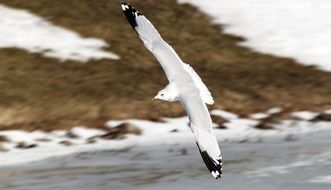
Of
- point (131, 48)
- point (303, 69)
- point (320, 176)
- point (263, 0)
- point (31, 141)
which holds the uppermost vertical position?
point (263, 0)

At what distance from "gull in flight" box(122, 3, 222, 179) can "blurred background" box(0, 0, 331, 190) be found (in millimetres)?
1800

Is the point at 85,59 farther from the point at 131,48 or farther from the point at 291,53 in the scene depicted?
the point at 291,53

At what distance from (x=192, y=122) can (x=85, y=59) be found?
37.7 feet

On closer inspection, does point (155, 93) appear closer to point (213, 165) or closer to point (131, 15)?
point (131, 15)

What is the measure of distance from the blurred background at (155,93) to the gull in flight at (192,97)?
5.91ft

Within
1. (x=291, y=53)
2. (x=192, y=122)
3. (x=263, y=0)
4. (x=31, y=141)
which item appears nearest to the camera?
(x=192, y=122)

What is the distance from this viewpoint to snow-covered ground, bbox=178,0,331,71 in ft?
70.6

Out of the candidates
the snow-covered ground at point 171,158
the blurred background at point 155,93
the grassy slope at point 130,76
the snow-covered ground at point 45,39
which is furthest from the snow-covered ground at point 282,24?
the snow-covered ground at point 171,158

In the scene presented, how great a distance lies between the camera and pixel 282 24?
24.2 meters

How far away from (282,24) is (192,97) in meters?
15.1

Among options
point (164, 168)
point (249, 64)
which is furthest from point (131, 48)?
point (164, 168)

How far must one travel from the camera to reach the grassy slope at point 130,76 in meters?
17.5

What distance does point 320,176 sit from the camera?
11500 millimetres

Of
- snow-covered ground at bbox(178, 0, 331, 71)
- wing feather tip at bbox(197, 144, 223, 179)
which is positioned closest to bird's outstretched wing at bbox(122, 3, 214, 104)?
wing feather tip at bbox(197, 144, 223, 179)
